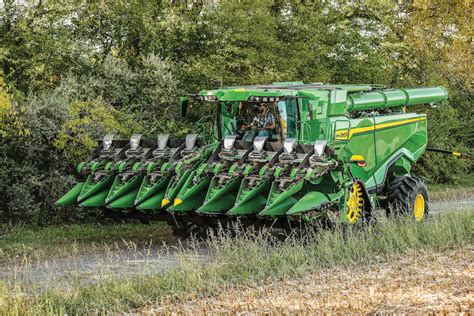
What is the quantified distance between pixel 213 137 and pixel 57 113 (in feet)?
10.7

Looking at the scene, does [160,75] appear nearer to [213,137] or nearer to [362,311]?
[213,137]

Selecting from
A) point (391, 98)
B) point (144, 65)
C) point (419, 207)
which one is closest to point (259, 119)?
point (391, 98)

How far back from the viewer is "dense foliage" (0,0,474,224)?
1540cm

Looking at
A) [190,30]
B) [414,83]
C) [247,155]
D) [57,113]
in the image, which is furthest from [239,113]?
[414,83]

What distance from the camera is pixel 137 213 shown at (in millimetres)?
13414

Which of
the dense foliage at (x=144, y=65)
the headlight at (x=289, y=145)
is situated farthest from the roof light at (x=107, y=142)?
the headlight at (x=289, y=145)

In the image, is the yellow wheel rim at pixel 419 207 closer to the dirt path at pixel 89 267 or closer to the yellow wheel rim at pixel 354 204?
the yellow wheel rim at pixel 354 204

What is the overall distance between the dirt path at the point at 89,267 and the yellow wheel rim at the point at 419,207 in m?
4.45

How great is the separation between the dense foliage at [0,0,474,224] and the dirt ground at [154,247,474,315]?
273 inches

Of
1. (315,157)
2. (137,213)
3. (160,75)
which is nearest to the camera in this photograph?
(315,157)

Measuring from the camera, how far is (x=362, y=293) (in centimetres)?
782

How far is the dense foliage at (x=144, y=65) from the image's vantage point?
1540 centimetres

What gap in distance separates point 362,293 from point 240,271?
82.1 inches

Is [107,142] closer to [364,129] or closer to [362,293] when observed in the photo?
[364,129]
